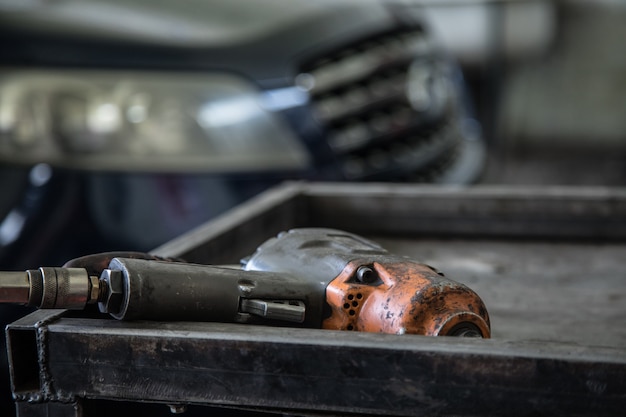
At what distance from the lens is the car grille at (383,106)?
81.0 inches

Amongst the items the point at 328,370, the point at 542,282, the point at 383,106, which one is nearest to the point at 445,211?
the point at 542,282

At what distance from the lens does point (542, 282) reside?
145cm

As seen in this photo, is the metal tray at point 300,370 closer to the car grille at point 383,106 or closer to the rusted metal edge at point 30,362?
the rusted metal edge at point 30,362

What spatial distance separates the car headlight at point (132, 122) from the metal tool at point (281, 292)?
35.4 inches

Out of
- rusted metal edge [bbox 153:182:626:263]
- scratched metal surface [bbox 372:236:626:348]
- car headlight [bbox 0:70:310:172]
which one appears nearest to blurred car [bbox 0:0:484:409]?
car headlight [bbox 0:70:310:172]

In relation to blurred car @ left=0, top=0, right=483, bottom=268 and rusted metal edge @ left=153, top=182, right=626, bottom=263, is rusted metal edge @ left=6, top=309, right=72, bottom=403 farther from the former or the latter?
blurred car @ left=0, top=0, right=483, bottom=268

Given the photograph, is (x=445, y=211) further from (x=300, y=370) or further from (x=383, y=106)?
(x=300, y=370)

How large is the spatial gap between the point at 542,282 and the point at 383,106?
0.85 metres

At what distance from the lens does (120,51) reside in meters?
1.91

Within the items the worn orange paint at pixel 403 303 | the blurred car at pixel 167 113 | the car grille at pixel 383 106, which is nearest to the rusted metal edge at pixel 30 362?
the worn orange paint at pixel 403 303

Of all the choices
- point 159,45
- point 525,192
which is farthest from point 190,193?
point 525,192

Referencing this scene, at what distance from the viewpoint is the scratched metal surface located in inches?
46.6

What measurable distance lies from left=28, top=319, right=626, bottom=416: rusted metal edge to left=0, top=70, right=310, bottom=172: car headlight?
104 cm

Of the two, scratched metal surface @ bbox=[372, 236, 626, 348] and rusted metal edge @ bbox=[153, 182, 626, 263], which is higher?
rusted metal edge @ bbox=[153, 182, 626, 263]
